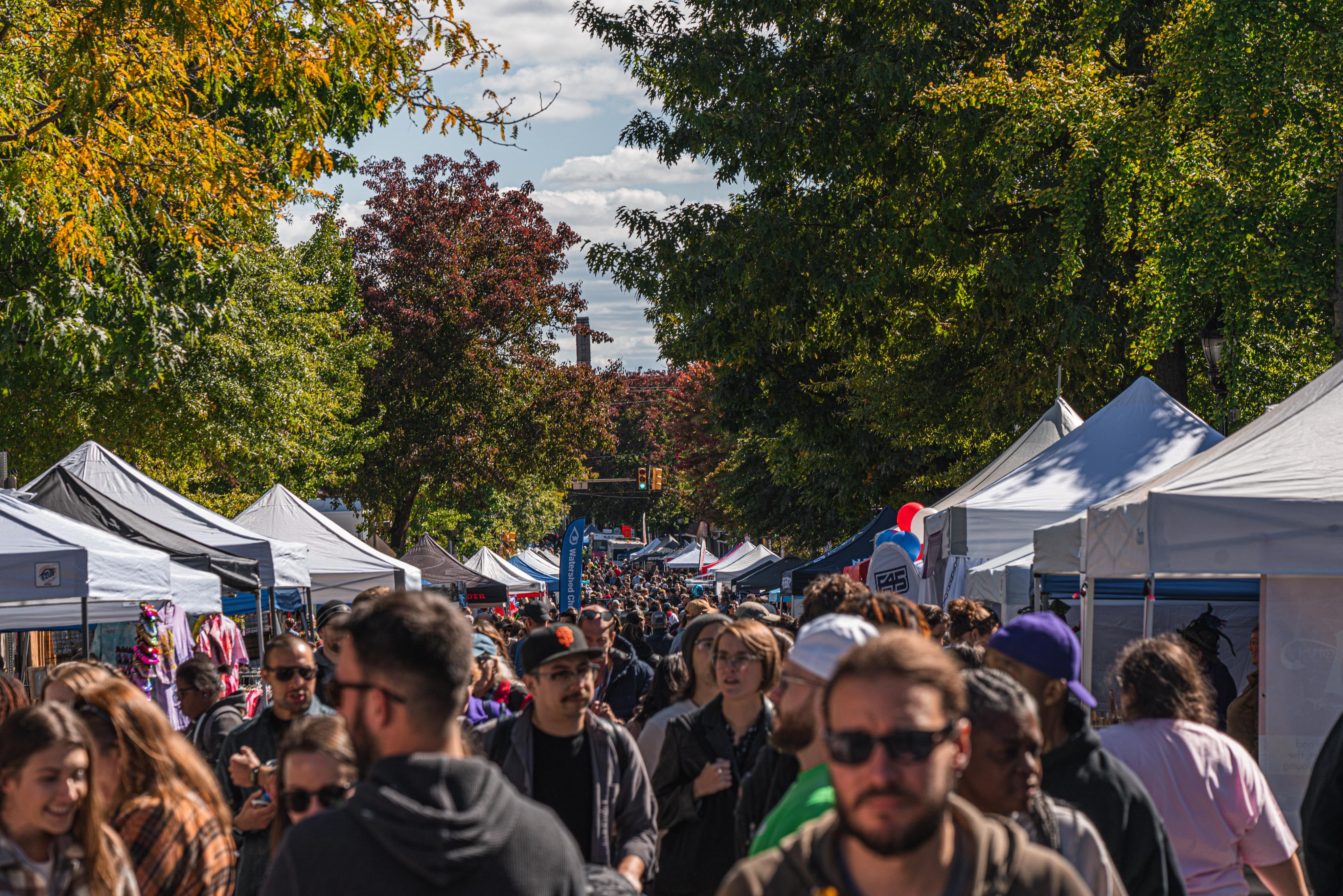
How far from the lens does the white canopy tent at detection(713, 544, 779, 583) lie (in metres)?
37.3

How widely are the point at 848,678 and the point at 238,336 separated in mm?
22982

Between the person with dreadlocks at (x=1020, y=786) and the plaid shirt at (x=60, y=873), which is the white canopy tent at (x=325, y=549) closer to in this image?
the plaid shirt at (x=60, y=873)

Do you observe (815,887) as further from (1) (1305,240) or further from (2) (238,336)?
(2) (238,336)

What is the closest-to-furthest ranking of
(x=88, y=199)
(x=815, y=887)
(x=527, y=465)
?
(x=815, y=887) → (x=88, y=199) → (x=527, y=465)

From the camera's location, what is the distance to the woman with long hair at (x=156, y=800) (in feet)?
11.8

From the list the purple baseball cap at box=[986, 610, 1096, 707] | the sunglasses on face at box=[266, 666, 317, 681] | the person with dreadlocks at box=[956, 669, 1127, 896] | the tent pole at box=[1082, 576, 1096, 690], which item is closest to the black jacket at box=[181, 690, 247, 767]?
the sunglasses on face at box=[266, 666, 317, 681]

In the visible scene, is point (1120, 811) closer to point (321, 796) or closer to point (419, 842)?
point (419, 842)

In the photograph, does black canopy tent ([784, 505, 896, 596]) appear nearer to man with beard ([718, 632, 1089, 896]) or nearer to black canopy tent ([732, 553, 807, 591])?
black canopy tent ([732, 553, 807, 591])

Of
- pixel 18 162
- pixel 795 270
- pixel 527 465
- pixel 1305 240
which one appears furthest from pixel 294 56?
pixel 527 465

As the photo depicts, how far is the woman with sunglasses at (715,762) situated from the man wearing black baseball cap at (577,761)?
0.39m

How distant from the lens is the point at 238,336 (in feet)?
77.0

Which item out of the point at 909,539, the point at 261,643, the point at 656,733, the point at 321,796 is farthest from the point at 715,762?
the point at 909,539

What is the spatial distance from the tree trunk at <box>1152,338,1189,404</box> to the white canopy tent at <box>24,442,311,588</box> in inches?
483

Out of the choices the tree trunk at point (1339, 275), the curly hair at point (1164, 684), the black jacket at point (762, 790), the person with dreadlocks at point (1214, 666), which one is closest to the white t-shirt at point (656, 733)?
the black jacket at point (762, 790)
